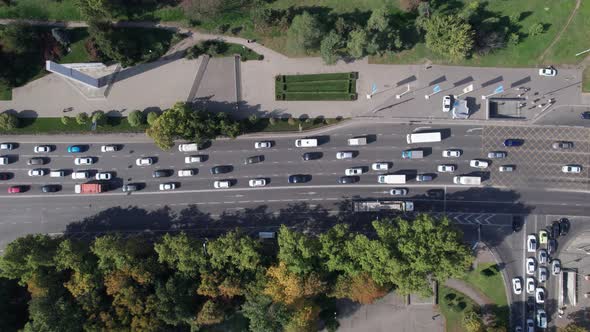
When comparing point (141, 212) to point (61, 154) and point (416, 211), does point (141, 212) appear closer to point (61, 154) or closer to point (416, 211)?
point (61, 154)

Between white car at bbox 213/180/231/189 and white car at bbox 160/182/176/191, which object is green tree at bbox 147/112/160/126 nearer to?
white car at bbox 160/182/176/191

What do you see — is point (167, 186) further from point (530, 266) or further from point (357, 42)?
point (530, 266)

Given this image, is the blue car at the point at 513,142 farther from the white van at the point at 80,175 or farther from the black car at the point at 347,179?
the white van at the point at 80,175

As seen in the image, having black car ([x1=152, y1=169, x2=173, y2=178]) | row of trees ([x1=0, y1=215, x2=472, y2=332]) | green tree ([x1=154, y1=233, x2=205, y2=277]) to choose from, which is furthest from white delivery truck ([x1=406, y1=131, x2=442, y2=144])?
black car ([x1=152, y1=169, x2=173, y2=178])

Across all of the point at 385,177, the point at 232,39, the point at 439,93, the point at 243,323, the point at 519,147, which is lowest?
the point at 243,323

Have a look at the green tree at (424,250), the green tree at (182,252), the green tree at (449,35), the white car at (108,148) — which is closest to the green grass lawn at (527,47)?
the green tree at (449,35)

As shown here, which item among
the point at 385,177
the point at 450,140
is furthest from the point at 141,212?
the point at 450,140
